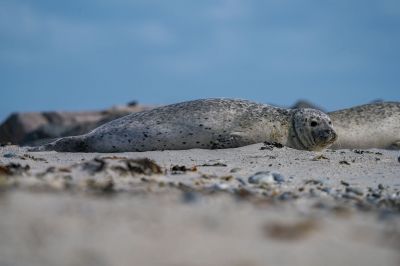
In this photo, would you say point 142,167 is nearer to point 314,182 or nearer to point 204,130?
point 314,182

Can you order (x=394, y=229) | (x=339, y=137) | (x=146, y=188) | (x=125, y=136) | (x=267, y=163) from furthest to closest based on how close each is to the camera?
(x=339, y=137)
(x=125, y=136)
(x=267, y=163)
(x=146, y=188)
(x=394, y=229)

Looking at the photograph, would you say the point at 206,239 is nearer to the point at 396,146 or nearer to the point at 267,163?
the point at 267,163

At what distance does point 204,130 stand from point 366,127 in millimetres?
2758

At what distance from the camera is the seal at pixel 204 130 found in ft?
26.3

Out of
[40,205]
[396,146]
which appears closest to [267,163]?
[396,146]

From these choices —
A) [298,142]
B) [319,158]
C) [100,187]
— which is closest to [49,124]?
[298,142]

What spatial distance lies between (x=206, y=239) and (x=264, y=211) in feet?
2.24

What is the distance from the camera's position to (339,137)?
940cm

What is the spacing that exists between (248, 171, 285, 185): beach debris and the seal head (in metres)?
3.29

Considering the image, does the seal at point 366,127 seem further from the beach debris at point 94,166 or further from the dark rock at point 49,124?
the dark rock at point 49,124

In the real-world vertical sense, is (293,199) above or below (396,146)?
below

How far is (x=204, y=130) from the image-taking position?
318 inches

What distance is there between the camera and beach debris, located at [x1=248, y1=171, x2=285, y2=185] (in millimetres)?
5099

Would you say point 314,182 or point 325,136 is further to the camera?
point 325,136
